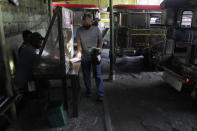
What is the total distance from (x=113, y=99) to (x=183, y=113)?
5.44 ft

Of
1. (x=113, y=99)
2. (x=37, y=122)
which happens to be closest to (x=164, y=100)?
(x=113, y=99)

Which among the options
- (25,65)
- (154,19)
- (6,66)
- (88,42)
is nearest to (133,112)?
(88,42)

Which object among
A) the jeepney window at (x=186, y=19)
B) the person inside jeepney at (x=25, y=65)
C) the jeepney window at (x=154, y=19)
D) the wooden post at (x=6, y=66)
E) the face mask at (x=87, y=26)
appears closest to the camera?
the wooden post at (x=6, y=66)

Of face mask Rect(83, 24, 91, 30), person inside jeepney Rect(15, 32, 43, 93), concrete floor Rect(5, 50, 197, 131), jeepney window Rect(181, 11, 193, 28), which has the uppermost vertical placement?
jeepney window Rect(181, 11, 193, 28)

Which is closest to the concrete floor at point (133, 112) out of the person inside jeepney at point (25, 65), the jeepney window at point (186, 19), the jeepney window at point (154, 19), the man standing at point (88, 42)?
the man standing at point (88, 42)

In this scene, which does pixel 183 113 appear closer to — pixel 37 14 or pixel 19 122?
pixel 19 122

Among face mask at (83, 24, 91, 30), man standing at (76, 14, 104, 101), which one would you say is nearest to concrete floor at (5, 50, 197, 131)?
man standing at (76, 14, 104, 101)

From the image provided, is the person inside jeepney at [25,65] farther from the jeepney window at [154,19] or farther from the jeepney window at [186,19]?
the jeepney window at [154,19]

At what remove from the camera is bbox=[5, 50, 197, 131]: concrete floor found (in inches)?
135

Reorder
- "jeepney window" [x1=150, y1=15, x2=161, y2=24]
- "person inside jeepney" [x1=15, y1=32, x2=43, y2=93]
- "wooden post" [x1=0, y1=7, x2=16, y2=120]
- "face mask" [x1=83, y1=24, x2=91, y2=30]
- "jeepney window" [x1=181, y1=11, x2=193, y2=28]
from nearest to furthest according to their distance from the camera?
"wooden post" [x1=0, y1=7, x2=16, y2=120]
"person inside jeepney" [x1=15, y1=32, x2=43, y2=93]
"face mask" [x1=83, y1=24, x2=91, y2=30]
"jeepney window" [x1=181, y1=11, x2=193, y2=28]
"jeepney window" [x1=150, y1=15, x2=161, y2=24]

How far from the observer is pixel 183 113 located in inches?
155

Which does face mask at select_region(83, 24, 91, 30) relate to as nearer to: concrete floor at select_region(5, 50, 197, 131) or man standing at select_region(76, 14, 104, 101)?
man standing at select_region(76, 14, 104, 101)

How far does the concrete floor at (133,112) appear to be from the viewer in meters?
3.42

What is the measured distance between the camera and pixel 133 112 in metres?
3.99
